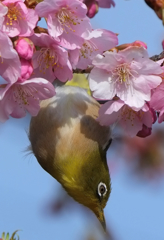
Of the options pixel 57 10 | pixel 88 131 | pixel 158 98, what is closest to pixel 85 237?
pixel 88 131

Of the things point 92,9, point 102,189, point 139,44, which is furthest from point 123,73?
point 102,189

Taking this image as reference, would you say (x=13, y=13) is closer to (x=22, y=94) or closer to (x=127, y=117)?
(x=22, y=94)

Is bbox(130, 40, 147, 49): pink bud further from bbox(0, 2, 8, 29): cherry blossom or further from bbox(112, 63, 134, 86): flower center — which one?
bbox(0, 2, 8, 29): cherry blossom

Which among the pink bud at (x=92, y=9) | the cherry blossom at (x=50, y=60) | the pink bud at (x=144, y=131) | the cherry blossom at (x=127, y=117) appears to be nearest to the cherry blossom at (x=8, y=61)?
the cherry blossom at (x=50, y=60)

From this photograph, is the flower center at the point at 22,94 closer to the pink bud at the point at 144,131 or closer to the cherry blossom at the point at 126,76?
the cherry blossom at the point at 126,76

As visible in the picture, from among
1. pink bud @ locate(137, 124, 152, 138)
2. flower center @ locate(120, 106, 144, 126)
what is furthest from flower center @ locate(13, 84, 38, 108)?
pink bud @ locate(137, 124, 152, 138)

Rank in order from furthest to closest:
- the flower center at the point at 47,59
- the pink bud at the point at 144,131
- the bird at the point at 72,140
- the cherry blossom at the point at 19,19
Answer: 1. the bird at the point at 72,140
2. the pink bud at the point at 144,131
3. the flower center at the point at 47,59
4. the cherry blossom at the point at 19,19

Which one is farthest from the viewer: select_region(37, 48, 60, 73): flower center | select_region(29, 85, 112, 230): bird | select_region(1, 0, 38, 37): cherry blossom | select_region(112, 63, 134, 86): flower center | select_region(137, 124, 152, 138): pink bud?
select_region(29, 85, 112, 230): bird

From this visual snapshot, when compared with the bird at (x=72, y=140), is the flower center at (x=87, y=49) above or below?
above
